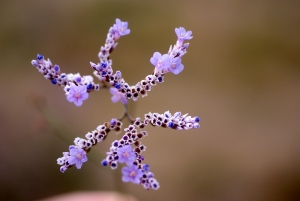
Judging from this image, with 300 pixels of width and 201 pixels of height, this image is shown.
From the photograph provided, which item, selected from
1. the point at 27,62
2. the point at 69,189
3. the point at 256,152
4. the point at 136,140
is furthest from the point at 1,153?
the point at 256,152

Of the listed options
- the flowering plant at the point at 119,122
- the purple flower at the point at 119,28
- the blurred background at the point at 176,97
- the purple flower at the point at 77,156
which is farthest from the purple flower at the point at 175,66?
the blurred background at the point at 176,97

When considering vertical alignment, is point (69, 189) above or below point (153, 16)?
below

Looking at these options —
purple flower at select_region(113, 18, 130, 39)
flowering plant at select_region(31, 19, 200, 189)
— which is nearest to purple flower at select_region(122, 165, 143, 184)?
flowering plant at select_region(31, 19, 200, 189)

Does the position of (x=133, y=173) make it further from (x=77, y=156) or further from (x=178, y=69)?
(x=178, y=69)

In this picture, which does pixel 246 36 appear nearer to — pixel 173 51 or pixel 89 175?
pixel 89 175

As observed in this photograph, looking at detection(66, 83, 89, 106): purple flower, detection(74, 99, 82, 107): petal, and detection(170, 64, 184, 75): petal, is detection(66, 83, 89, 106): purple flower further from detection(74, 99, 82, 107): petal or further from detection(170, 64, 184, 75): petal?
detection(170, 64, 184, 75): petal
